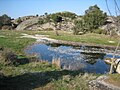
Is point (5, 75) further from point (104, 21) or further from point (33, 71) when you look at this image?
point (104, 21)

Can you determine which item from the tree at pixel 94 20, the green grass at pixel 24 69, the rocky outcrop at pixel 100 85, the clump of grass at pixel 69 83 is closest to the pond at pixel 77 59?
the green grass at pixel 24 69

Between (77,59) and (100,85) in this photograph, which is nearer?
(100,85)

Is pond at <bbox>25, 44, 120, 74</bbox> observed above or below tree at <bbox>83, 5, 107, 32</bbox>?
below

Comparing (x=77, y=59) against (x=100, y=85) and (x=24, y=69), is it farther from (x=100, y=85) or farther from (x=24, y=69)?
(x=100, y=85)

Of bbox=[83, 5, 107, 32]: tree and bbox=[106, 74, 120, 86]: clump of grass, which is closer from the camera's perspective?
bbox=[106, 74, 120, 86]: clump of grass

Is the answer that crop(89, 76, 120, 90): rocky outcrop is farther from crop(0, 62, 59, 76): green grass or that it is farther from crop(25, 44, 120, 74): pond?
crop(25, 44, 120, 74): pond

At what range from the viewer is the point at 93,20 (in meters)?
79.1

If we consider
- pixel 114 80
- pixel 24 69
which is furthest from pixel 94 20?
pixel 114 80

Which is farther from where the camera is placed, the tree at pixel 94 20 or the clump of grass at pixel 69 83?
the tree at pixel 94 20

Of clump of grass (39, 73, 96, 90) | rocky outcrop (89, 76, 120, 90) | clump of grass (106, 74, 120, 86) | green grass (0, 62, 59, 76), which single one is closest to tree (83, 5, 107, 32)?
green grass (0, 62, 59, 76)

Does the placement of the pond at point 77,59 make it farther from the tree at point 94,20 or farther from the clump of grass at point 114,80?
the tree at point 94,20

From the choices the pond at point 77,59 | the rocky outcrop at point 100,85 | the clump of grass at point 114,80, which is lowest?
the pond at point 77,59

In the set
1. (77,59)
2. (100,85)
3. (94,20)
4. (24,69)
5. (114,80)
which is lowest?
(77,59)

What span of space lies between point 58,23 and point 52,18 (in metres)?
3.18
